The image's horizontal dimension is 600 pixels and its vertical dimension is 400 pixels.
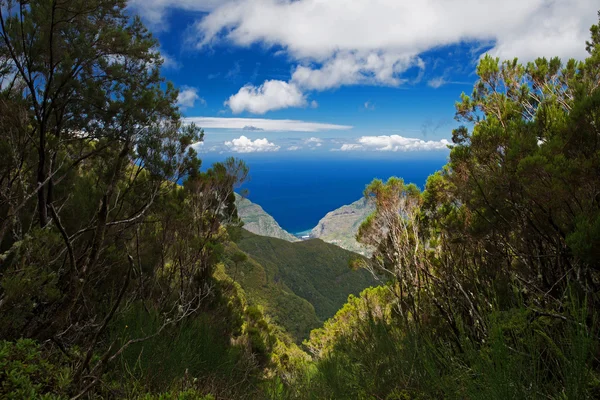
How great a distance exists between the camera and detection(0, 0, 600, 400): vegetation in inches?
84.0

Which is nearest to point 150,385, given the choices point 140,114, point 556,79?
point 140,114

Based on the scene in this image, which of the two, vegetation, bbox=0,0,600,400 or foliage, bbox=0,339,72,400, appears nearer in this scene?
foliage, bbox=0,339,72,400

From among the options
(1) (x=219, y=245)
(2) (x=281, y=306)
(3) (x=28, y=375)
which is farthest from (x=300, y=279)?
(3) (x=28, y=375)

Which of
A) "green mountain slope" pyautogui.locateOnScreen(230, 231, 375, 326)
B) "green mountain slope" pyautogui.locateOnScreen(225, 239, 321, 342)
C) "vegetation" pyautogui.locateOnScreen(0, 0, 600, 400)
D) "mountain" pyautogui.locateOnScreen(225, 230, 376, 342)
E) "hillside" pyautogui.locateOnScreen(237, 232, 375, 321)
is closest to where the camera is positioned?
"vegetation" pyautogui.locateOnScreen(0, 0, 600, 400)

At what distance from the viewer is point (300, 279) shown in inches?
3669

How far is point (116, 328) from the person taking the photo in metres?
3.44

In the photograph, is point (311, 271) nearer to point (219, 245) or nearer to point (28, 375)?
point (219, 245)

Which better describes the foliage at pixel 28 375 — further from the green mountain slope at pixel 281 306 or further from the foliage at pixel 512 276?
the green mountain slope at pixel 281 306

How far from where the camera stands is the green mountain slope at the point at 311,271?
85.6m

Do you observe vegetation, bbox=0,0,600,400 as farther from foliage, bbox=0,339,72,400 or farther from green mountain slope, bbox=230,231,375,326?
green mountain slope, bbox=230,231,375,326

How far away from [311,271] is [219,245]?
315 ft

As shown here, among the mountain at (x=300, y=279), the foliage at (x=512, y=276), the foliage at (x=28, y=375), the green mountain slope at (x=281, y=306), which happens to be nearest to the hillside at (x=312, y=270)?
the mountain at (x=300, y=279)

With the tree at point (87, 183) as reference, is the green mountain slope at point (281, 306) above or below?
below

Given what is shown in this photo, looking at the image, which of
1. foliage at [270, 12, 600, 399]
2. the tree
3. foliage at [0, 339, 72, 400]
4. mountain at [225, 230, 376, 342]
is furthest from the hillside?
foliage at [0, 339, 72, 400]
